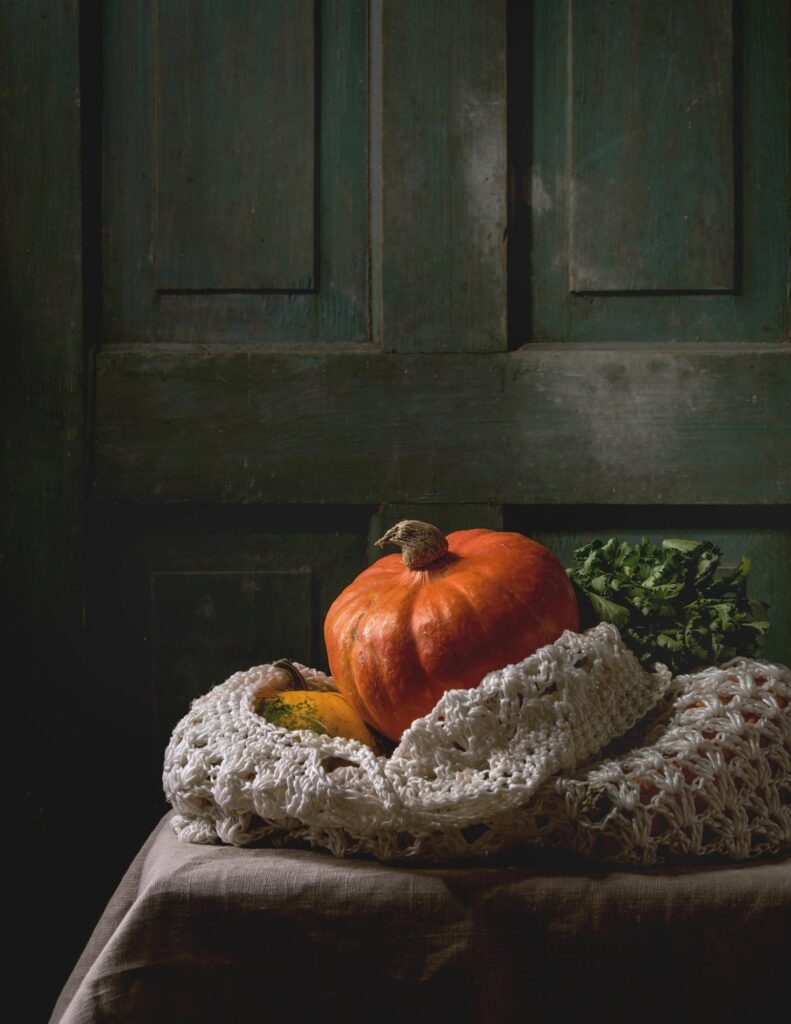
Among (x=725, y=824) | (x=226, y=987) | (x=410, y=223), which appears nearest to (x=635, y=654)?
(x=725, y=824)

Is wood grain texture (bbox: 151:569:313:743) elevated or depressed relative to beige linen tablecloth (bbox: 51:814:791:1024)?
elevated

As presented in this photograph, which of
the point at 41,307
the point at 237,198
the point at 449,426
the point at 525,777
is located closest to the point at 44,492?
the point at 41,307

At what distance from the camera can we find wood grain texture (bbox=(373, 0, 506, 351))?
1681 millimetres

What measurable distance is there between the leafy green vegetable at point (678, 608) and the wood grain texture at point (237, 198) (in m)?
0.74

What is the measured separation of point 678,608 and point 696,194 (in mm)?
868

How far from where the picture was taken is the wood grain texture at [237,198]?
1.71m

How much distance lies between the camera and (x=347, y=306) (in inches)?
68.7

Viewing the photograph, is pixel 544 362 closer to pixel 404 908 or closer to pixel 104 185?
pixel 104 185

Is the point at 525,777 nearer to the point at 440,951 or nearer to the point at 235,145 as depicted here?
the point at 440,951

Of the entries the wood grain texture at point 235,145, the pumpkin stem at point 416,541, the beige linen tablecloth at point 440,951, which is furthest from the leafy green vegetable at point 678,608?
the wood grain texture at point 235,145

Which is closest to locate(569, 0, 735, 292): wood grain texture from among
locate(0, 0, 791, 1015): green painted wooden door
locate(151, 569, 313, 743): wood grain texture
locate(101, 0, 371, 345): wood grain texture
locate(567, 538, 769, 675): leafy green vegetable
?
locate(0, 0, 791, 1015): green painted wooden door

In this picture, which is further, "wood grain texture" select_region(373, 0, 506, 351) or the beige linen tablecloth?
"wood grain texture" select_region(373, 0, 506, 351)

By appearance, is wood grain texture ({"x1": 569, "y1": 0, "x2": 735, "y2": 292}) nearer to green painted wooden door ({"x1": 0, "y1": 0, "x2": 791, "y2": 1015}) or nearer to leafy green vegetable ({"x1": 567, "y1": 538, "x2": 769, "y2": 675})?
green painted wooden door ({"x1": 0, "y1": 0, "x2": 791, "y2": 1015})

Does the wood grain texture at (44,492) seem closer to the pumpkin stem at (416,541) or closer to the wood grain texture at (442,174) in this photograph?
the wood grain texture at (442,174)
